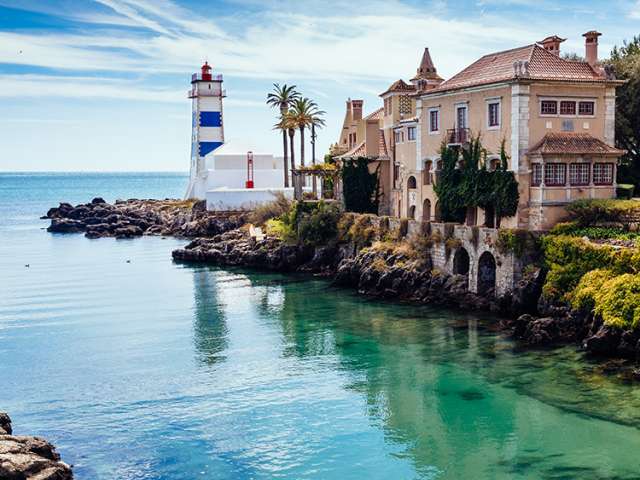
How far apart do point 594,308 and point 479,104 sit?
17.9m

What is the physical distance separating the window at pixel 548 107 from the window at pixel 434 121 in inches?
361

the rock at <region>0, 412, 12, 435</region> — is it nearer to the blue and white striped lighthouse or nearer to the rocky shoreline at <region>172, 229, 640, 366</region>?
the rocky shoreline at <region>172, 229, 640, 366</region>

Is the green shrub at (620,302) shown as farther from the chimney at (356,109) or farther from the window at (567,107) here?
the chimney at (356,109)

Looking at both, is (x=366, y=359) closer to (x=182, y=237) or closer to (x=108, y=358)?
(x=108, y=358)

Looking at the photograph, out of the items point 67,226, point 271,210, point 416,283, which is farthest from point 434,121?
point 67,226

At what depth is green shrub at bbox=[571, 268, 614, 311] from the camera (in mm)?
38156

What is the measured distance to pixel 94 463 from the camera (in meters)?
25.9

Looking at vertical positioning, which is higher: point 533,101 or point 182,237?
point 533,101

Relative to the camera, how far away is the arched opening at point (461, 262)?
49844 millimetres

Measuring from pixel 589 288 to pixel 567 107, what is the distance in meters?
14.5

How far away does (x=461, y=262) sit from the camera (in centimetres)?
5038

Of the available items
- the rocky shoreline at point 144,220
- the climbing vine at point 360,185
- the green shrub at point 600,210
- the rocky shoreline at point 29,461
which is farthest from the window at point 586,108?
the rocky shoreline at point 144,220

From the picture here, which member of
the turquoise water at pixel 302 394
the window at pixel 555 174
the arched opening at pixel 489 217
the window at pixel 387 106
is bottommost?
the turquoise water at pixel 302 394

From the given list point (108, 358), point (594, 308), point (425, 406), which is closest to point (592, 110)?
point (594, 308)
